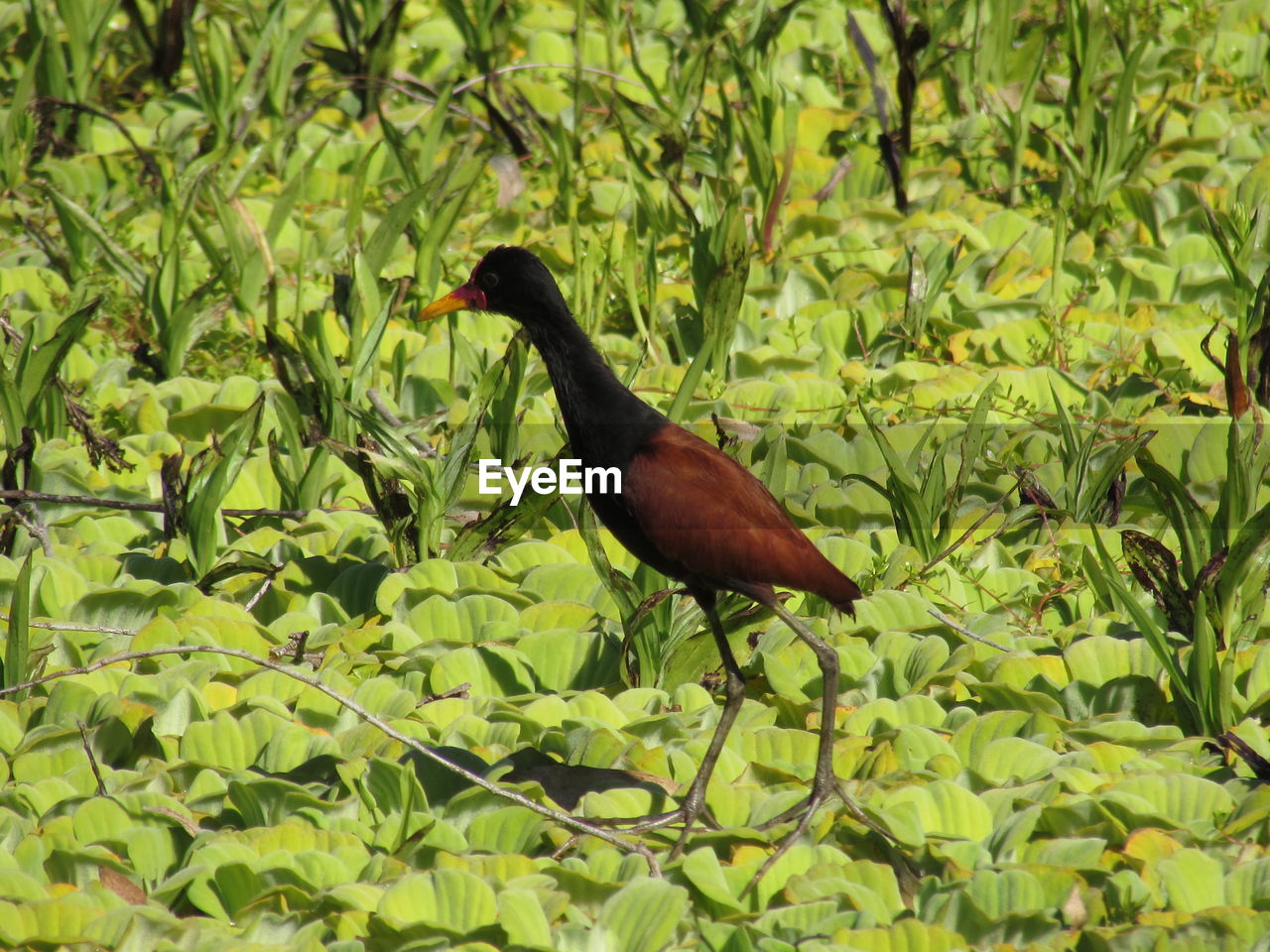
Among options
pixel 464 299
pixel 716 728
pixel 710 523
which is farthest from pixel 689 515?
pixel 464 299

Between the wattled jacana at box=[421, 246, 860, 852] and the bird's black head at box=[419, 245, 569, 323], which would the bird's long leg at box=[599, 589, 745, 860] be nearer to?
the wattled jacana at box=[421, 246, 860, 852]

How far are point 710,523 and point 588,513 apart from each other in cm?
61

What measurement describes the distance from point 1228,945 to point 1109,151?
145 inches

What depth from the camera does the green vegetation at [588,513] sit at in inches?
111

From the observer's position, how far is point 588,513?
370cm

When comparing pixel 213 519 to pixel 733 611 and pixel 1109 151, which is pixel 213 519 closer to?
pixel 733 611

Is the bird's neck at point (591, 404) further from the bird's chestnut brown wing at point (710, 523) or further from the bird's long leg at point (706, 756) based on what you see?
the bird's long leg at point (706, 756)

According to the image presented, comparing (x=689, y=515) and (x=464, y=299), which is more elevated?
(x=464, y=299)

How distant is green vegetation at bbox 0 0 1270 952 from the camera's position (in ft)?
9.27

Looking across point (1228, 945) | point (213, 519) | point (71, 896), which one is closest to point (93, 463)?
point (213, 519)

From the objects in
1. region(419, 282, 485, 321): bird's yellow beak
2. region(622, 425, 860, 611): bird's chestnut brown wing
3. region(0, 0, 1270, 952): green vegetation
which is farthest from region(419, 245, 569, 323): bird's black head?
region(0, 0, 1270, 952): green vegetation

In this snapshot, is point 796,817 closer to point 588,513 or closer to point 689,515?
point 689,515

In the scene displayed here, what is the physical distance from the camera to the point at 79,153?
6.54 m

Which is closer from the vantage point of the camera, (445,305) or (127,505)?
(445,305)
